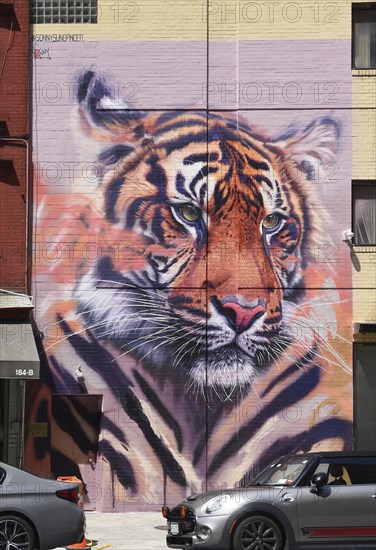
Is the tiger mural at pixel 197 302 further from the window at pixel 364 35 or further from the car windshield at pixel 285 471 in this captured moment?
the car windshield at pixel 285 471

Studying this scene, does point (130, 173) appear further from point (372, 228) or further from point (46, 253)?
point (372, 228)

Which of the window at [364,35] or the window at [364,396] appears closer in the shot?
the window at [364,396]

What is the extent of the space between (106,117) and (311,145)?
13.1ft

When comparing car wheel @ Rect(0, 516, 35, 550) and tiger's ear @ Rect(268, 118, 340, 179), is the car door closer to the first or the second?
car wheel @ Rect(0, 516, 35, 550)

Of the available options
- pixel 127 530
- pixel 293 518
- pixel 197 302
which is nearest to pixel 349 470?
pixel 293 518

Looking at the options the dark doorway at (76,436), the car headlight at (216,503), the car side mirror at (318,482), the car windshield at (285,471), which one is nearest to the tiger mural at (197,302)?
the dark doorway at (76,436)

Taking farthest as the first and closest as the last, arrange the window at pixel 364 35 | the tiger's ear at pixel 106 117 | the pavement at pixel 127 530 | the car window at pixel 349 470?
1. the window at pixel 364 35
2. the tiger's ear at pixel 106 117
3. the pavement at pixel 127 530
4. the car window at pixel 349 470

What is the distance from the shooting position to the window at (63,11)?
22703 millimetres

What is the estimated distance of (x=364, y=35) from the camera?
22703mm

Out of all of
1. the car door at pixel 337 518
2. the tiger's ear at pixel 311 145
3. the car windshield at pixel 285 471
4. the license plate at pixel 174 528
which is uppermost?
the tiger's ear at pixel 311 145

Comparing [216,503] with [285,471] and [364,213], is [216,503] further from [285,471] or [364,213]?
[364,213]

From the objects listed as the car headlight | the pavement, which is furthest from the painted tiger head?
the car headlight

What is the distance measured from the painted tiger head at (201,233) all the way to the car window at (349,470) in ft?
21.0

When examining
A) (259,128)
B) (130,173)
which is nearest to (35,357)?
(130,173)
